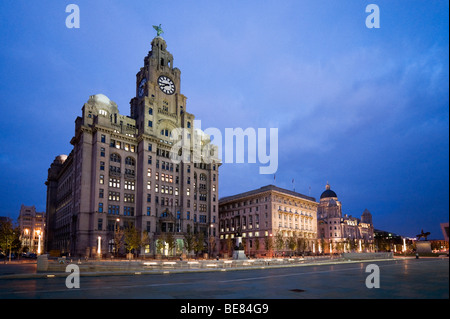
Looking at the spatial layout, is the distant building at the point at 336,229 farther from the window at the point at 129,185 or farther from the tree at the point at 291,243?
the window at the point at 129,185

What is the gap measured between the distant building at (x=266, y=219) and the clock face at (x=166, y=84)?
4834cm

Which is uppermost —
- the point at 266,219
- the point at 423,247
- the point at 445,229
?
the point at 445,229

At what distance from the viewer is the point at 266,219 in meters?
119

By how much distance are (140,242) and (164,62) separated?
63.4 m

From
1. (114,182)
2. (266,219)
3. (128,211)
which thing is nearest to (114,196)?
(114,182)

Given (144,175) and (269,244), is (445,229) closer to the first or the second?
(144,175)

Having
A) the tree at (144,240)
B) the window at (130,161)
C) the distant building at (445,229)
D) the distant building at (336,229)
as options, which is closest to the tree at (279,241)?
the tree at (144,240)

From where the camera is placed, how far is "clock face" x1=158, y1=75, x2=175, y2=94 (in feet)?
354

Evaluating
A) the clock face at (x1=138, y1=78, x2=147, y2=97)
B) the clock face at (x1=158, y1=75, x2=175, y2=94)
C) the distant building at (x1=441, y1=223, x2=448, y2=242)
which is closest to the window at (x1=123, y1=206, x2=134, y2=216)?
the clock face at (x1=138, y1=78, x2=147, y2=97)

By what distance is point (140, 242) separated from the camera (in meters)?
75.9

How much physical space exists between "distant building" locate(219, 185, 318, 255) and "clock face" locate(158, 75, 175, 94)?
48339mm

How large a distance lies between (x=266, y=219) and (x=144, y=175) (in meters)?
49.3
